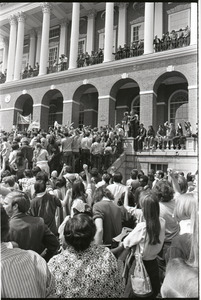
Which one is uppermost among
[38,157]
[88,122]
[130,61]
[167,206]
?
[130,61]

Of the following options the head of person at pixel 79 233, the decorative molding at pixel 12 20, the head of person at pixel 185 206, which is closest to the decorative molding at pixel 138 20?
the decorative molding at pixel 12 20

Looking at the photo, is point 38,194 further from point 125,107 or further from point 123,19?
point 123,19

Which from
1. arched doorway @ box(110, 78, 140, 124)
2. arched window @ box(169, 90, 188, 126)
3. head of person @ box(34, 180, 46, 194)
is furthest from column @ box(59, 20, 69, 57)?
head of person @ box(34, 180, 46, 194)

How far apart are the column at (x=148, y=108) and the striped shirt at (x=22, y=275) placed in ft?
58.6

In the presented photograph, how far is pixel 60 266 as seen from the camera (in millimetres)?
2070

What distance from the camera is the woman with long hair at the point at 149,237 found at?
2.93 metres

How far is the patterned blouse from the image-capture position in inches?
80.0

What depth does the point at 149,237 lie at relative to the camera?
2953 millimetres

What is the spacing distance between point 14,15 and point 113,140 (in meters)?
16.3

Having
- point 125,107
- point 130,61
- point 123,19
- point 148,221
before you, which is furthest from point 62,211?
point 123,19

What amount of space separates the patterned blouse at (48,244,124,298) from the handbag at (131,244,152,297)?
859 mm

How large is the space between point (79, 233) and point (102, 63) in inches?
830

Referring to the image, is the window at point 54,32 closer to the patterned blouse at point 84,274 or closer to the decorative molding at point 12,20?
the decorative molding at point 12,20

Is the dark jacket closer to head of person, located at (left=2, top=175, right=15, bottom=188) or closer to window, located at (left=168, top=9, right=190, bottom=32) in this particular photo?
head of person, located at (left=2, top=175, right=15, bottom=188)
